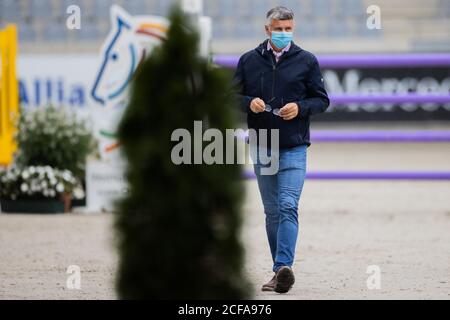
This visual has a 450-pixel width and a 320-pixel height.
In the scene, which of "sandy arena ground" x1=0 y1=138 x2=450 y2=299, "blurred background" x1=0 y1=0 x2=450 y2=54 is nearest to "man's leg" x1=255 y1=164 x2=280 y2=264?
"sandy arena ground" x1=0 y1=138 x2=450 y2=299

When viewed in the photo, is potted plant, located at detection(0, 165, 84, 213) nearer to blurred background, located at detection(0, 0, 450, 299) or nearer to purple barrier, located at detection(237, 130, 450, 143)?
blurred background, located at detection(0, 0, 450, 299)

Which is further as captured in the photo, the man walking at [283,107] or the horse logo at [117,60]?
the horse logo at [117,60]

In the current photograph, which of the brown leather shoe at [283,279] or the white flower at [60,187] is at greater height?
the white flower at [60,187]

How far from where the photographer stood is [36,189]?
11.4 meters

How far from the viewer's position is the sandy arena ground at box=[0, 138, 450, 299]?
679 centimetres

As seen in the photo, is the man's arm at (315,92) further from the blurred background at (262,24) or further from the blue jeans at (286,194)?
the blurred background at (262,24)

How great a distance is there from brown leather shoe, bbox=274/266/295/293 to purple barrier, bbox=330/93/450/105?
5708 millimetres

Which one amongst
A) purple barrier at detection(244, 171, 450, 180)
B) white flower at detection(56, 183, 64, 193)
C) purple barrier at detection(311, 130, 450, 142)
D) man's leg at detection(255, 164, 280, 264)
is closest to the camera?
man's leg at detection(255, 164, 280, 264)

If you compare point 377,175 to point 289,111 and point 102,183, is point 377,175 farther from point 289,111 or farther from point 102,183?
point 289,111

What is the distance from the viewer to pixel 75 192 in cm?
1241

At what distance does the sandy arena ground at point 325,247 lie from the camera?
679 cm

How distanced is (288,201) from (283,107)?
0.58 m

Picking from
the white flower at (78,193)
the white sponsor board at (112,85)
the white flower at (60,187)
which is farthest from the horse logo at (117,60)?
the white flower at (78,193)

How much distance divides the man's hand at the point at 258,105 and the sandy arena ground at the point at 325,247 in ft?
2.85
